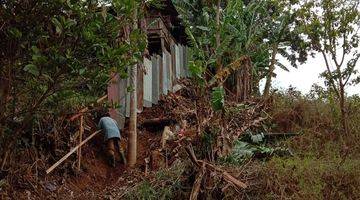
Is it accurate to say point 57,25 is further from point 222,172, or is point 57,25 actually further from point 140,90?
point 140,90

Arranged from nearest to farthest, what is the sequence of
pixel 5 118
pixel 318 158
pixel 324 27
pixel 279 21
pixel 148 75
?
1. pixel 5 118
2. pixel 318 158
3. pixel 324 27
4. pixel 148 75
5. pixel 279 21

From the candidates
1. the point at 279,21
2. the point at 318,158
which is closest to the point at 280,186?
the point at 318,158

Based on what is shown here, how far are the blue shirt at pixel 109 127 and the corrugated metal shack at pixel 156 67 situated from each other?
31 cm

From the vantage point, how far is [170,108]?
37.0 feet

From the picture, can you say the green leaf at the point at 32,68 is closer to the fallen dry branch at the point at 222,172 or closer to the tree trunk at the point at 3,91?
the tree trunk at the point at 3,91

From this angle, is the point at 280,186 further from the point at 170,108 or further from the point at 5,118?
the point at 170,108

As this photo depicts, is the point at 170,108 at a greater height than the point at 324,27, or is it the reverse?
the point at 324,27

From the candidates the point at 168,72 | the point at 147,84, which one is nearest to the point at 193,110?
the point at 147,84

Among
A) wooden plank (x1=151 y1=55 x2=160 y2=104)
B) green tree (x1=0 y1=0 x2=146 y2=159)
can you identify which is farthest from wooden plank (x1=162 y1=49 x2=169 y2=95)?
green tree (x1=0 y1=0 x2=146 y2=159)

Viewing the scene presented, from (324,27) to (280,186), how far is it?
3714mm

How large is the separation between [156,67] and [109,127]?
3.51 meters

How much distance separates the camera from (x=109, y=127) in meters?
9.12

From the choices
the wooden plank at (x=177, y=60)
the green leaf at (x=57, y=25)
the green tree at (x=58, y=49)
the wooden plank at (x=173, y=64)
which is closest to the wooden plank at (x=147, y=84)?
the wooden plank at (x=173, y=64)

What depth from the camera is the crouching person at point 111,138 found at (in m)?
9.04
